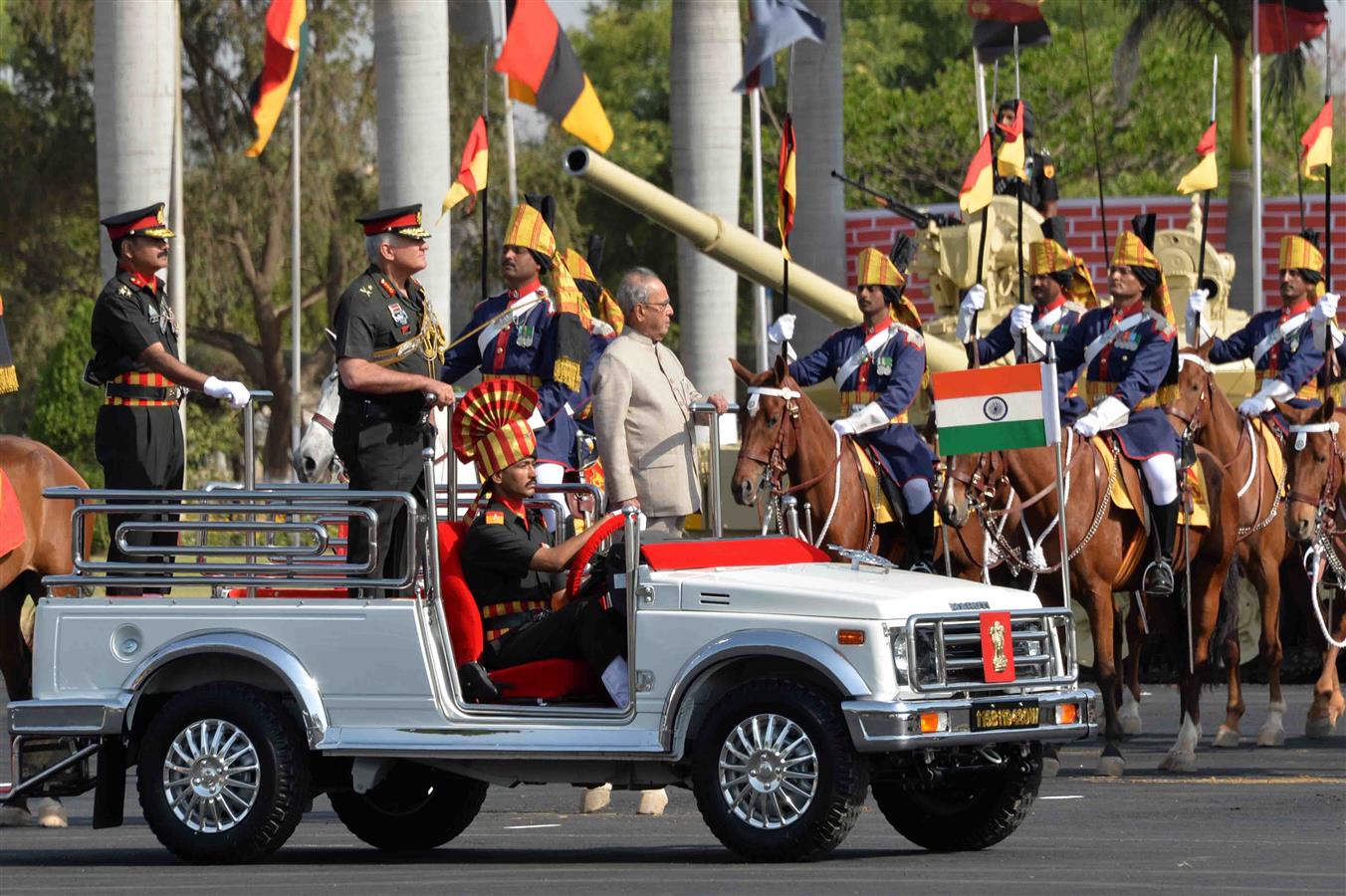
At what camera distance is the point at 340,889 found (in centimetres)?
1070

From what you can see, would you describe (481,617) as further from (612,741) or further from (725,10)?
(725,10)

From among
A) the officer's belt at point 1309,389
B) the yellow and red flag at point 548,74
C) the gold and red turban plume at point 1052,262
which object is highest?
the yellow and red flag at point 548,74

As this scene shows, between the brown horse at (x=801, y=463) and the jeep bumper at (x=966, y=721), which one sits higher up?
the brown horse at (x=801, y=463)

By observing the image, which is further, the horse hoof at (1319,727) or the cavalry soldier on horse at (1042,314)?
the horse hoof at (1319,727)

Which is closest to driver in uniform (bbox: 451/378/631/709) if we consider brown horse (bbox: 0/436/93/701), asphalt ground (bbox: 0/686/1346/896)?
asphalt ground (bbox: 0/686/1346/896)

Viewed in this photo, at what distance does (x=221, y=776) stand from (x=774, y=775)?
2284mm

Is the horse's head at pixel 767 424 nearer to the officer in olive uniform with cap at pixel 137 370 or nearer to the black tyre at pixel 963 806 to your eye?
the officer in olive uniform with cap at pixel 137 370

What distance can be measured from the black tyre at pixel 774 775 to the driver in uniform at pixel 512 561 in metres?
0.73

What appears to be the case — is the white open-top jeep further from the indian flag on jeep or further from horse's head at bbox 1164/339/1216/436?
horse's head at bbox 1164/339/1216/436

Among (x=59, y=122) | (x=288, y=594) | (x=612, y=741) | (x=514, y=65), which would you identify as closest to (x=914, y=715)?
(x=612, y=741)

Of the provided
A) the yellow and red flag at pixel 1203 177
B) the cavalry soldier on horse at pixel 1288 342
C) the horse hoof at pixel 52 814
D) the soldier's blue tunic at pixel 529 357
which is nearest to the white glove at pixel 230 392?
the horse hoof at pixel 52 814

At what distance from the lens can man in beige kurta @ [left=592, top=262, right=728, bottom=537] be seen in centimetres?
1393

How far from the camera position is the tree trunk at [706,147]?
2980 centimetres

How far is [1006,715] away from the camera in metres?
11.3
